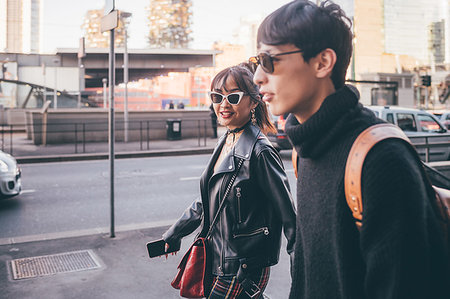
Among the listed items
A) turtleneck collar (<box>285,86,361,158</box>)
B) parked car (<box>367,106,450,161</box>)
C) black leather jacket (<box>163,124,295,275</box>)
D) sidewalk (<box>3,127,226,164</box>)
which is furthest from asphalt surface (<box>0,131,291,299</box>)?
sidewalk (<box>3,127,226,164</box>)

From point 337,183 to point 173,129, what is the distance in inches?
833

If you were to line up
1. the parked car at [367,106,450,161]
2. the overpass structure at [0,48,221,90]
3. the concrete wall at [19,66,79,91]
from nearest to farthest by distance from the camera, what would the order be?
the parked car at [367,106,450,161] → the overpass structure at [0,48,221,90] → the concrete wall at [19,66,79,91]

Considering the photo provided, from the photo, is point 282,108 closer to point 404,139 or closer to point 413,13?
point 404,139

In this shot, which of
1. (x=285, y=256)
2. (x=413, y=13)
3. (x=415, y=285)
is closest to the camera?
(x=415, y=285)

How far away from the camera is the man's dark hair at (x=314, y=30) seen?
4.63ft

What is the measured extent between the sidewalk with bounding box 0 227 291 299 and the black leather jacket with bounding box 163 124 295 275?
1.84 meters

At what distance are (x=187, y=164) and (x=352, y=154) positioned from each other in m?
13.6

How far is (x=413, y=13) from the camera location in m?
106

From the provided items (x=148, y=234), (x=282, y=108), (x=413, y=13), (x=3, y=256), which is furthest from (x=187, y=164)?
(x=413, y=13)

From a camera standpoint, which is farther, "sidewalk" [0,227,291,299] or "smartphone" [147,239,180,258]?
"sidewalk" [0,227,291,299]

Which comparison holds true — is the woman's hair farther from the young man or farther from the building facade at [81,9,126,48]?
the building facade at [81,9,126,48]

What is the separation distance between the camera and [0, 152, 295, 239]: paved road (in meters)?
7.33

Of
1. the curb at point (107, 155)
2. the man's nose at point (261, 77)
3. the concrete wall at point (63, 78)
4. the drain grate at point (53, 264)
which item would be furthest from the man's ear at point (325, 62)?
the concrete wall at point (63, 78)

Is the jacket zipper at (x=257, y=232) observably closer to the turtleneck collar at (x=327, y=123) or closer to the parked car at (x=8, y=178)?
the turtleneck collar at (x=327, y=123)
